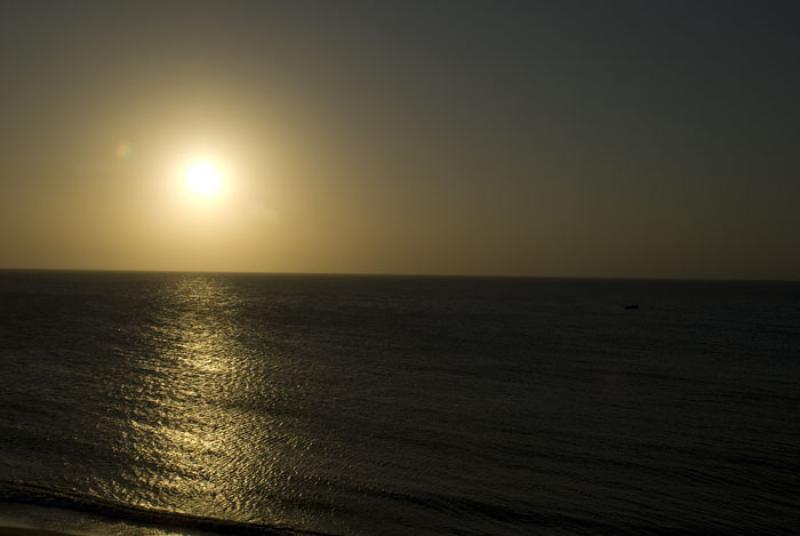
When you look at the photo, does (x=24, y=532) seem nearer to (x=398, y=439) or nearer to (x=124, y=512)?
(x=124, y=512)

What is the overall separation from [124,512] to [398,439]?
35.4 feet

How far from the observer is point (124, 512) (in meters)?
15.9

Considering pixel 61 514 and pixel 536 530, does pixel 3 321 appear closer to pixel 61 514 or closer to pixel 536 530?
pixel 61 514

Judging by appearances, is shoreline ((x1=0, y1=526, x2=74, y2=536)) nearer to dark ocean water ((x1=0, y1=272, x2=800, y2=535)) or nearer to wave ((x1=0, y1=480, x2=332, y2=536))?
dark ocean water ((x1=0, y1=272, x2=800, y2=535))

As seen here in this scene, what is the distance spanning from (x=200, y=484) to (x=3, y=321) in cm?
7021

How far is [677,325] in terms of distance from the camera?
84375mm

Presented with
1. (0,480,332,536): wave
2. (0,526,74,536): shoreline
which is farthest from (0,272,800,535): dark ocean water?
(0,526,74,536): shoreline

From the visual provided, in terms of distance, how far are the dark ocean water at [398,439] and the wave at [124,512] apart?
0.24ft

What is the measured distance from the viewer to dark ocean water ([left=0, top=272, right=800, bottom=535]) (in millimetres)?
16062

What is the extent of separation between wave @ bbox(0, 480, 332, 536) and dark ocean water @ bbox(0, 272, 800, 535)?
74mm

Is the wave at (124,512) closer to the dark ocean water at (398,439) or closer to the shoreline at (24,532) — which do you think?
the dark ocean water at (398,439)

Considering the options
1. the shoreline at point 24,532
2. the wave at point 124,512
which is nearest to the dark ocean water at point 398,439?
the wave at point 124,512

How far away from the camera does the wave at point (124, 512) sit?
14.8 meters

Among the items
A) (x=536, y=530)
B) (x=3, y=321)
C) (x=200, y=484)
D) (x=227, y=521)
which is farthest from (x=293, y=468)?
(x=3, y=321)
